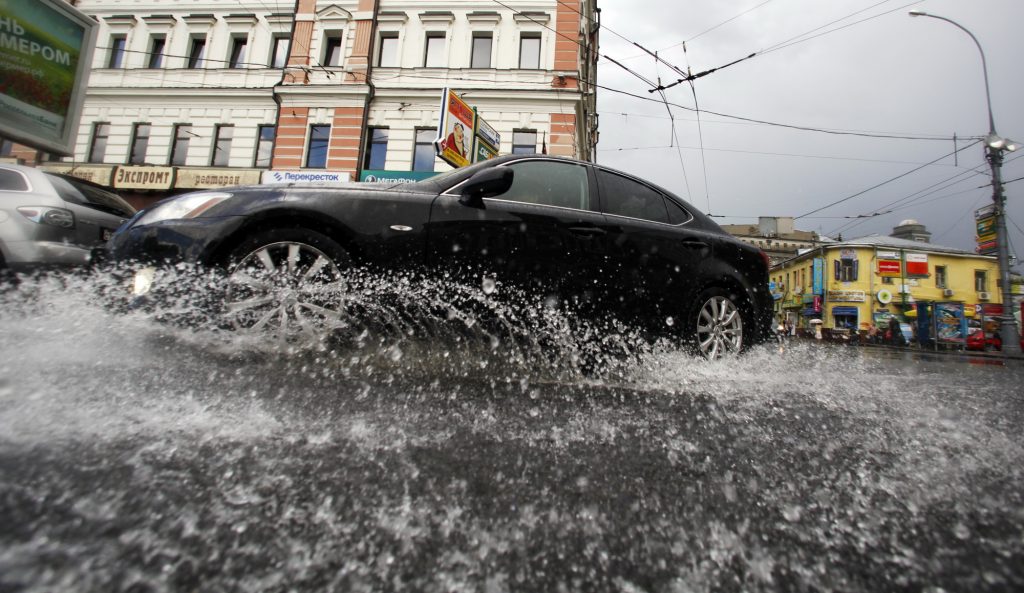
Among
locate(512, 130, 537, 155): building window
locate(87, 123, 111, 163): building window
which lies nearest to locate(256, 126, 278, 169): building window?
locate(87, 123, 111, 163): building window

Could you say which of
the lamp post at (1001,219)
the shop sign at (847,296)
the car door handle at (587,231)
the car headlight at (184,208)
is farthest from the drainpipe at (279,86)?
the shop sign at (847,296)

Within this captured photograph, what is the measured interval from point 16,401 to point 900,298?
121ft

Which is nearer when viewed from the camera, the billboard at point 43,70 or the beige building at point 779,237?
the billboard at point 43,70

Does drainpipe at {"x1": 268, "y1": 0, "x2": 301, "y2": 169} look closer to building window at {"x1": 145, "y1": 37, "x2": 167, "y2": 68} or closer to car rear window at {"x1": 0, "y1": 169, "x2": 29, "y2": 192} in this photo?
building window at {"x1": 145, "y1": 37, "x2": 167, "y2": 68}

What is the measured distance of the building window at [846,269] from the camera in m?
29.3

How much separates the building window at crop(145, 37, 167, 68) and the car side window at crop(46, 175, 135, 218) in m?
16.3

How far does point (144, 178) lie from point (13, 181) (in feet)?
47.5

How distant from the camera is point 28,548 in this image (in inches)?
24.7

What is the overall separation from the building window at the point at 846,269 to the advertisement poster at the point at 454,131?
2855 centimetres

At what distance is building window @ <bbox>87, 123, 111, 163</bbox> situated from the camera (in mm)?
16547

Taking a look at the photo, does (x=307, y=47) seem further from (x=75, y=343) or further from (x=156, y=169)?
(x=75, y=343)

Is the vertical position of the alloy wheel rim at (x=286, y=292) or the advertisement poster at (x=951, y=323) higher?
the advertisement poster at (x=951, y=323)

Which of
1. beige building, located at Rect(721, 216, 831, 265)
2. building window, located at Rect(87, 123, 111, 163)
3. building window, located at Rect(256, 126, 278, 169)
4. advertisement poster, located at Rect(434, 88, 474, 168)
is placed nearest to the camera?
advertisement poster, located at Rect(434, 88, 474, 168)

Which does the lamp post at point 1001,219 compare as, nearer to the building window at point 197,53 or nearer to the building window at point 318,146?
the building window at point 318,146
